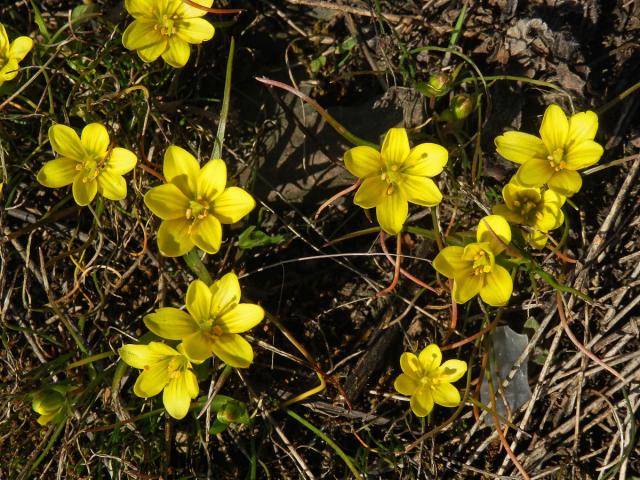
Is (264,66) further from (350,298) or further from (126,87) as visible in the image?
(350,298)

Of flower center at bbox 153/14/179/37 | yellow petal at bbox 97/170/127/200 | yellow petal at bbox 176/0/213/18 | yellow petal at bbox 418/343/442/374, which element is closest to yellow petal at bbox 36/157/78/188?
yellow petal at bbox 97/170/127/200

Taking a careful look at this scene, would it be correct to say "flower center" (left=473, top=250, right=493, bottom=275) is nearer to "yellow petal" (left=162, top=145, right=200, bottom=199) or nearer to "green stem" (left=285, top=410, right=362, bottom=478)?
"green stem" (left=285, top=410, right=362, bottom=478)

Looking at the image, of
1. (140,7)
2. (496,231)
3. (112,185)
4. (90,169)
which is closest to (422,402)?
(496,231)

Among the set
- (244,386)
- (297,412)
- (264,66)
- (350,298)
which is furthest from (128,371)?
(264,66)

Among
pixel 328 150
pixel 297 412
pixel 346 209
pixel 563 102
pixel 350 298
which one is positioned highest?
pixel 563 102

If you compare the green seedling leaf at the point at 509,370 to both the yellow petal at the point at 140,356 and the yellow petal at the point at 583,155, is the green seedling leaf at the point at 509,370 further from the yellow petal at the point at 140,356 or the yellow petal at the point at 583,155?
the yellow petal at the point at 140,356
